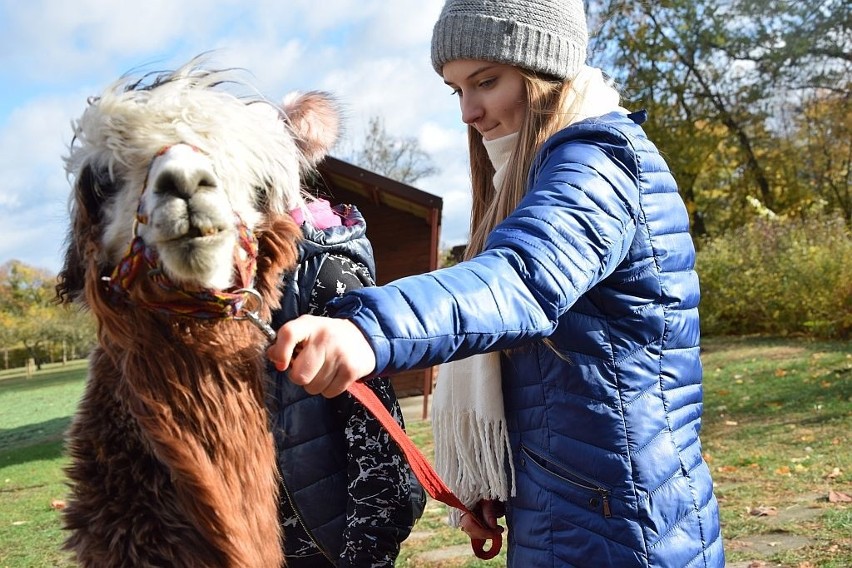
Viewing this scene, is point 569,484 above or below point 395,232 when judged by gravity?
below

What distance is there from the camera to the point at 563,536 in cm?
174

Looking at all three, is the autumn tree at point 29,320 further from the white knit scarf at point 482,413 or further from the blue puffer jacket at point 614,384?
the blue puffer jacket at point 614,384

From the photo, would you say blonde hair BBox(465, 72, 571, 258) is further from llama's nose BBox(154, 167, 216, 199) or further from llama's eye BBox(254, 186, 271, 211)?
llama's nose BBox(154, 167, 216, 199)

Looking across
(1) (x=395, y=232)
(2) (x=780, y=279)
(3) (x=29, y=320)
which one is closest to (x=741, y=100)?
(2) (x=780, y=279)

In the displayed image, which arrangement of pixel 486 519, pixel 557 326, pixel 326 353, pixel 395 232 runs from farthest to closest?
pixel 395 232
pixel 486 519
pixel 557 326
pixel 326 353

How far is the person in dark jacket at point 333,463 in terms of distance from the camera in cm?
185

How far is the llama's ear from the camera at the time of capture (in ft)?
6.35

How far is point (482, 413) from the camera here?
189cm

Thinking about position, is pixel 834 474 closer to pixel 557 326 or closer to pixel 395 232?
pixel 557 326

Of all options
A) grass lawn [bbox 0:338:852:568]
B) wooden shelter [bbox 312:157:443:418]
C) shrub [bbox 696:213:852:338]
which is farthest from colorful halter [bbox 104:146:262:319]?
shrub [bbox 696:213:852:338]

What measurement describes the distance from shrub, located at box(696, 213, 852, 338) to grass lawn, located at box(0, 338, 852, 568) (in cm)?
118

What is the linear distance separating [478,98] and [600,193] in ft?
2.10

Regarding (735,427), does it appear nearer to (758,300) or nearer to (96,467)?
(96,467)

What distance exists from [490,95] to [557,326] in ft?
2.16
